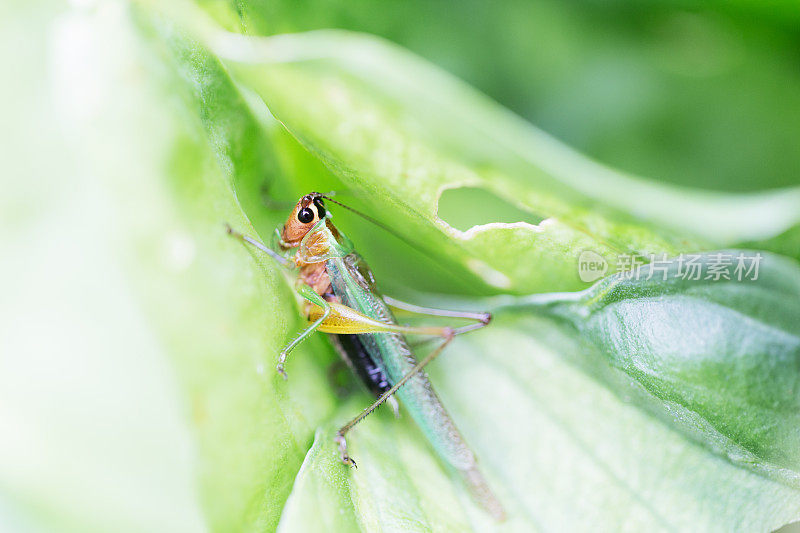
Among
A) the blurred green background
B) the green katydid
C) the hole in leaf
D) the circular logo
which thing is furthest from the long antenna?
the blurred green background

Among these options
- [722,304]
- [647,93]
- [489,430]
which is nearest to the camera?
[722,304]

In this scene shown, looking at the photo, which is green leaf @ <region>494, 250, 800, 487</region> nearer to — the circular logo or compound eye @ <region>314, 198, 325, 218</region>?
the circular logo

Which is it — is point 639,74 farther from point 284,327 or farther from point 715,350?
point 284,327

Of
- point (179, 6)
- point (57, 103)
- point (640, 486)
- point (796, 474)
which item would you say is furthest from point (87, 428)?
point (796, 474)

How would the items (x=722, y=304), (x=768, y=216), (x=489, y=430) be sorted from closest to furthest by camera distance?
(x=768, y=216), (x=722, y=304), (x=489, y=430)

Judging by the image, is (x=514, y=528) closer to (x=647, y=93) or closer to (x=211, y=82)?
(x=211, y=82)

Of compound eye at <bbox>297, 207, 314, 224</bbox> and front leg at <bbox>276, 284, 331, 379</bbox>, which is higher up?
compound eye at <bbox>297, 207, 314, 224</bbox>

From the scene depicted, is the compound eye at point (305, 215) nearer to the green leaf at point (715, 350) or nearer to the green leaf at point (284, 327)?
the green leaf at point (284, 327)

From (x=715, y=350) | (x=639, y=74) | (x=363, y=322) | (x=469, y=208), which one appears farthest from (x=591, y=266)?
(x=639, y=74)
